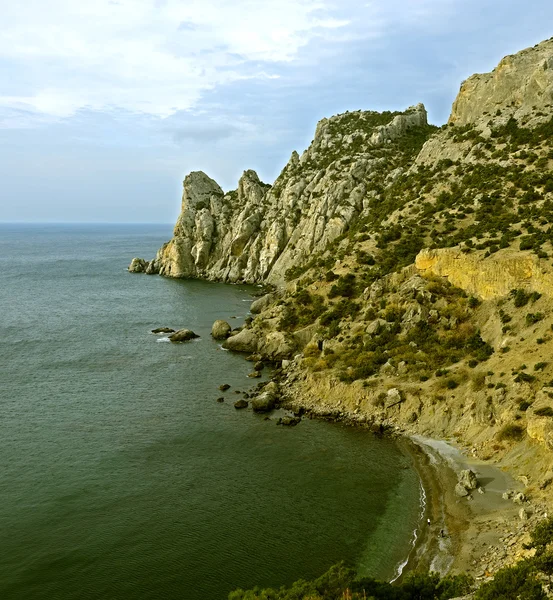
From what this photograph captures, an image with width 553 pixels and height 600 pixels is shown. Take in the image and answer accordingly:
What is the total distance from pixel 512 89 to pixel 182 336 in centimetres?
7906

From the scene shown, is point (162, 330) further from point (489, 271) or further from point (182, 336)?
point (489, 271)

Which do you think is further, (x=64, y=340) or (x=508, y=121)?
(x=508, y=121)

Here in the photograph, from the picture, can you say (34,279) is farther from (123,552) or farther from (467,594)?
(467,594)

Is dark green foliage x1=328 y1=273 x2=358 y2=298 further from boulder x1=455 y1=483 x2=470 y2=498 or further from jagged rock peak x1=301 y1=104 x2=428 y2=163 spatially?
jagged rock peak x1=301 y1=104 x2=428 y2=163

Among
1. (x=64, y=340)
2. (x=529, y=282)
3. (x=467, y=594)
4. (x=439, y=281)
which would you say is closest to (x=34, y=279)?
(x=64, y=340)

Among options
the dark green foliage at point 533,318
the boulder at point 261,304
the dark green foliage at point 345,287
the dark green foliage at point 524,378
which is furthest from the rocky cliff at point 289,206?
the dark green foliage at point 524,378

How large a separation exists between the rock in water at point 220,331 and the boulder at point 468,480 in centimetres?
5093

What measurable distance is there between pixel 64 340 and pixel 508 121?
88.4 m

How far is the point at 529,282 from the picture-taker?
49.6 meters

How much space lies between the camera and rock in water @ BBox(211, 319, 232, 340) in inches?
3167

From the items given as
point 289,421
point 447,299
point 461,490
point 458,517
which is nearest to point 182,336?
point 289,421

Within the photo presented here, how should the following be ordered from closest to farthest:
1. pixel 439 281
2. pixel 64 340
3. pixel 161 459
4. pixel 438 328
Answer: pixel 161 459 < pixel 438 328 < pixel 439 281 < pixel 64 340

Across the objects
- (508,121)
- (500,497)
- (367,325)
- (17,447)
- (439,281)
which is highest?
(508,121)

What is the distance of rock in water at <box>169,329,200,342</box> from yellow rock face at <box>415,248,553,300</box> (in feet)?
128
